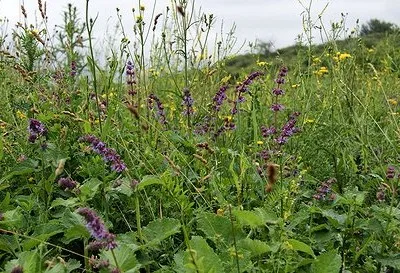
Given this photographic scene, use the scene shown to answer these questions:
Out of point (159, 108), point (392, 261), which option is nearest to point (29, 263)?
point (392, 261)

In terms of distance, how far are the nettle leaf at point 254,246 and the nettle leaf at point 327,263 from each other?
142 millimetres

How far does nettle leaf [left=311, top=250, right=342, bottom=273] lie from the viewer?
1.49 m

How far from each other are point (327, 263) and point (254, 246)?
0.63 feet

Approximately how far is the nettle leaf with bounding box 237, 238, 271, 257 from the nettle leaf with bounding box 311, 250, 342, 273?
0.47 feet

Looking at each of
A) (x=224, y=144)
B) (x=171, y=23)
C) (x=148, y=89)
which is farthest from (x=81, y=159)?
(x=171, y=23)

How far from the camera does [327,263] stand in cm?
151

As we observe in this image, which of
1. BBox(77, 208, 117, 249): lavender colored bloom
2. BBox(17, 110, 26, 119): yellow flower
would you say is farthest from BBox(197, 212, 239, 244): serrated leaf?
BBox(17, 110, 26, 119): yellow flower

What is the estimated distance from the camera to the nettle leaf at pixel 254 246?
4.77 feet

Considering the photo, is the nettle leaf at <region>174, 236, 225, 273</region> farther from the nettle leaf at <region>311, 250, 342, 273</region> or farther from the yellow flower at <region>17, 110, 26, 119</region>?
the yellow flower at <region>17, 110, 26, 119</region>

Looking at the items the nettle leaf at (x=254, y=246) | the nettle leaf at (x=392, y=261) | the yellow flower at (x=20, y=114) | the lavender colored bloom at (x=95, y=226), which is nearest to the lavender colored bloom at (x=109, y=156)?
the nettle leaf at (x=254, y=246)

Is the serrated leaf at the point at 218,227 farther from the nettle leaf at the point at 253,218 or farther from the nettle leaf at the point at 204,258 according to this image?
the nettle leaf at the point at 204,258

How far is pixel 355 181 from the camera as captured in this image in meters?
2.38

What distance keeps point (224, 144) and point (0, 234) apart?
1300 millimetres

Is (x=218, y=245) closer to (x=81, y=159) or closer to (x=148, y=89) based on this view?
(x=81, y=159)
